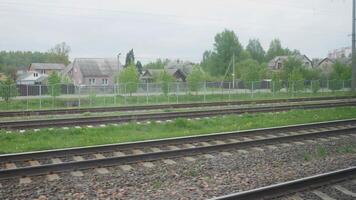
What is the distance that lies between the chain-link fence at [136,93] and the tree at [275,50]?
8110 cm

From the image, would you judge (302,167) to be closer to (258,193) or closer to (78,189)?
(258,193)

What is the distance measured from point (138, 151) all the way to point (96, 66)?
2643 inches

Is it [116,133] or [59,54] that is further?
[59,54]

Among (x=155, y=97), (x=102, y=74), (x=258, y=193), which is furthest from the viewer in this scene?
(x=102, y=74)

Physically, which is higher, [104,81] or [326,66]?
[326,66]

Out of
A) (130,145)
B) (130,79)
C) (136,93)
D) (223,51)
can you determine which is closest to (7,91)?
(136,93)

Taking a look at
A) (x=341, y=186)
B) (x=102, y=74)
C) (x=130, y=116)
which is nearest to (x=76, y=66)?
(x=102, y=74)

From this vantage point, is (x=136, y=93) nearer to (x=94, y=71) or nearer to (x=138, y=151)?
(x=138, y=151)

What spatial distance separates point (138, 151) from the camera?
1101 centimetres

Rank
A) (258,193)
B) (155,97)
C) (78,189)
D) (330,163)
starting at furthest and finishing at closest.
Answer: (155,97) → (330,163) → (78,189) → (258,193)

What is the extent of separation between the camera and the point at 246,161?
1009 centimetres

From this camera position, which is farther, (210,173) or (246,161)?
(246,161)

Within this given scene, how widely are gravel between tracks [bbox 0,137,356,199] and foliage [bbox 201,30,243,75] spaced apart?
87545 millimetres

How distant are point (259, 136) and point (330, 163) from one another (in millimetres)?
3978
